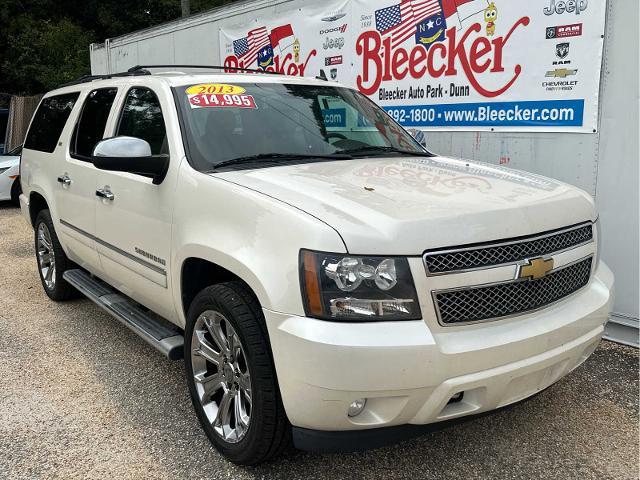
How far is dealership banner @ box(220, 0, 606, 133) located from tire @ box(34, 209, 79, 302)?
135 inches

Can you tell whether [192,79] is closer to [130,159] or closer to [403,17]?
[130,159]

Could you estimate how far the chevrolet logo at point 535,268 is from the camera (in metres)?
2.45

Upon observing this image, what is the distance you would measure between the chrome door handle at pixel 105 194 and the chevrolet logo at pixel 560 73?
3.39 m

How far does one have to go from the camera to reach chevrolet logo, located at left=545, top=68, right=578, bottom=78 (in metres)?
4.55

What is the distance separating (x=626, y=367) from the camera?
13.3ft

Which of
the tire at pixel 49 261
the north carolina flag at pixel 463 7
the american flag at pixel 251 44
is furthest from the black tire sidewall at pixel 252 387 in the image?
the american flag at pixel 251 44

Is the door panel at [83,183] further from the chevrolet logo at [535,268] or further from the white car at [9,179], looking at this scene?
the white car at [9,179]

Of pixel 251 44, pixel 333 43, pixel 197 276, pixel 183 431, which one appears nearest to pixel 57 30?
pixel 251 44

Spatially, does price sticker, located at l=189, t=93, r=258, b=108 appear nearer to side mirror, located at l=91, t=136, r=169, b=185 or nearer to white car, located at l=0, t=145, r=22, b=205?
side mirror, located at l=91, t=136, r=169, b=185

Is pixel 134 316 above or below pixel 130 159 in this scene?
below

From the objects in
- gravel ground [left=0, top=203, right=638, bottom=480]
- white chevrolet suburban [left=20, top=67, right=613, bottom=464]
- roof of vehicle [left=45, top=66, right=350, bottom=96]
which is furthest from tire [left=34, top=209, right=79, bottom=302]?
white chevrolet suburban [left=20, top=67, right=613, bottom=464]

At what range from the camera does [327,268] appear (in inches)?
89.3

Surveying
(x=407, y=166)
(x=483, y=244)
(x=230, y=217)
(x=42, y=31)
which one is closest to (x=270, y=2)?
(x=407, y=166)

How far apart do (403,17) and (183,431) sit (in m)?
4.38
